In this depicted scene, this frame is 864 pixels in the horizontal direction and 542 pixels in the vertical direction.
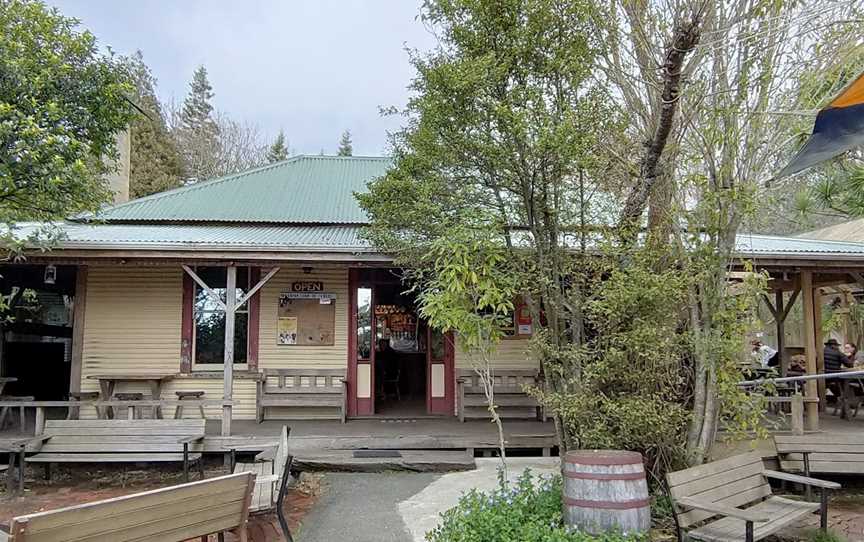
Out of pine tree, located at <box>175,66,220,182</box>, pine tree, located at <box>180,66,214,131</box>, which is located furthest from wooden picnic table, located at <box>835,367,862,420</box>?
pine tree, located at <box>180,66,214,131</box>

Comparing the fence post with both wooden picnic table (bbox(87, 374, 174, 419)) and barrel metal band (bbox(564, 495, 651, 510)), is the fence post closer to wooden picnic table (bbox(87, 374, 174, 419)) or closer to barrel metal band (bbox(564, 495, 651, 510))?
barrel metal band (bbox(564, 495, 651, 510))

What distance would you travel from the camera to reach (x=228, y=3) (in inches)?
566

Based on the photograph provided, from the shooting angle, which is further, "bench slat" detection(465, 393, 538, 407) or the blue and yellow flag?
"bench slat" detection(465, 393, 538, 407)

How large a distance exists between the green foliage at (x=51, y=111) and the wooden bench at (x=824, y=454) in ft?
25.5

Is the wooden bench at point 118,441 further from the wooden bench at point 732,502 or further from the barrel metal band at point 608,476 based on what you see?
the wooden bench at point 732,502

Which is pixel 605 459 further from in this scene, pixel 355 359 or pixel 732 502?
pixel 355 359

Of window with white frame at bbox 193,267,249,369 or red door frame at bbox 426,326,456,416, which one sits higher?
window with white frame at bbox 193,267,249,369

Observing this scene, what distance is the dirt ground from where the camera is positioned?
5391mm

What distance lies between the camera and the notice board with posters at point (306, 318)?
9.41m

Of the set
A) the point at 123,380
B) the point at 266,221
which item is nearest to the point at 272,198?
the point at 266,221

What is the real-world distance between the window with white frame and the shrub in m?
5.70

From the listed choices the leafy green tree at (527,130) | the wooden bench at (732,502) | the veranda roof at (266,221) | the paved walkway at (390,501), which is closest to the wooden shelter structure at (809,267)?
the veranda roof at (266,221)

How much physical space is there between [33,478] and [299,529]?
401 cm

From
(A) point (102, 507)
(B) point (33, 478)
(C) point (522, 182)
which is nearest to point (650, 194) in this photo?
(C) point (522, 182)
